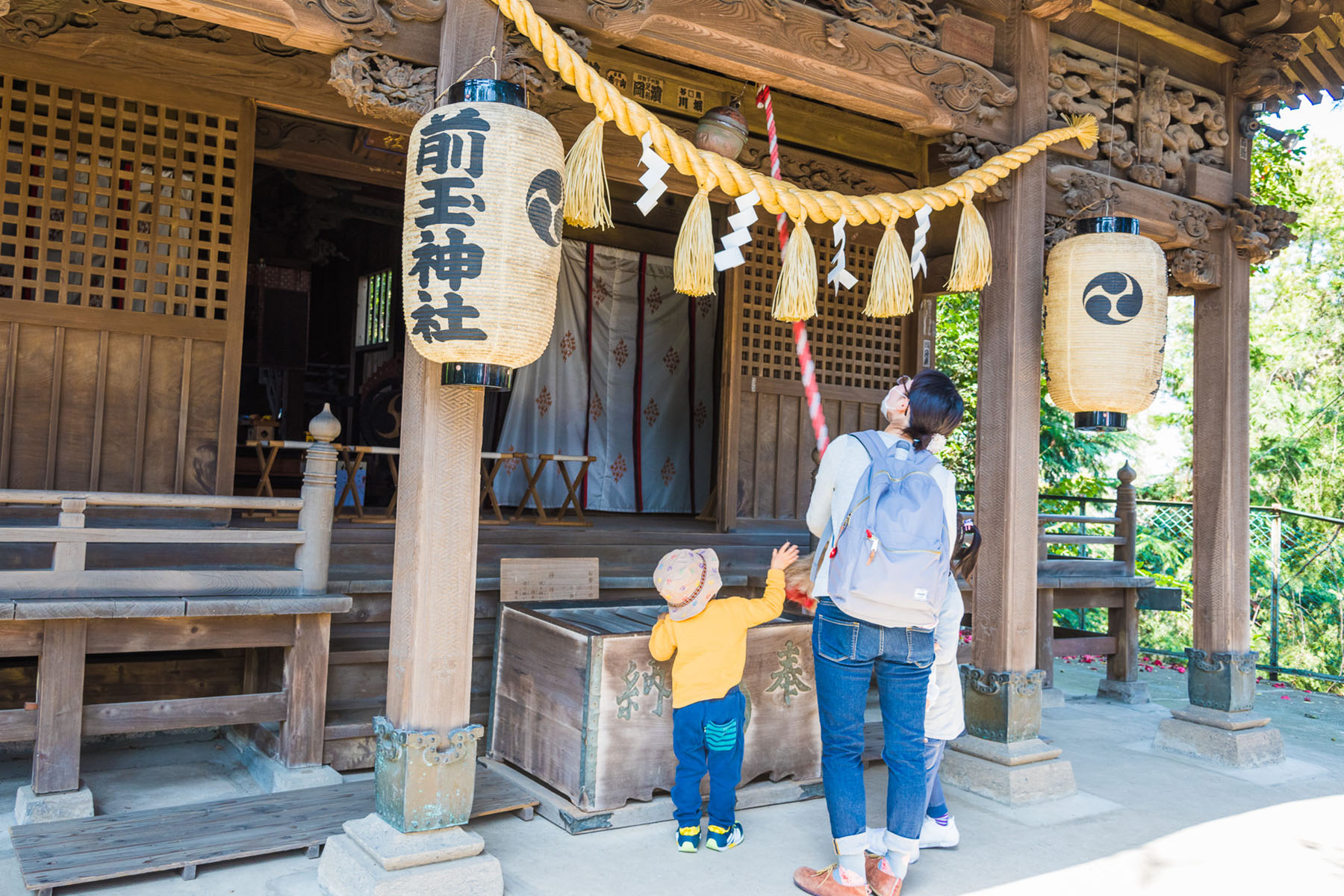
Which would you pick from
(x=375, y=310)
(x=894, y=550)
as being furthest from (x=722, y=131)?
(x=375, y=310)

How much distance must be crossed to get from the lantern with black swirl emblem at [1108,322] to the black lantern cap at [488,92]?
9.30ft

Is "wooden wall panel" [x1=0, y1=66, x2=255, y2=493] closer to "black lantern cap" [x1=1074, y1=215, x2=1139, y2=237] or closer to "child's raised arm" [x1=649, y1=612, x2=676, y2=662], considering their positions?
"child's raised arm" [x1=649, y1=612, x2=676, y2=662]

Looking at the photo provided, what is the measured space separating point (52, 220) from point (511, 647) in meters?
2.99

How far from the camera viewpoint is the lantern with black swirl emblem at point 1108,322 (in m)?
4.37

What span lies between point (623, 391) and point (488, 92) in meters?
5.36

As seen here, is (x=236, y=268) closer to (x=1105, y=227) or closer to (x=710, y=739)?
(x=710, y=739)

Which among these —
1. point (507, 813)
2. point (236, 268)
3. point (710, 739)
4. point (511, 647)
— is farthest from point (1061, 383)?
point (236, 268)

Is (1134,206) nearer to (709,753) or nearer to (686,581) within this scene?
(686,581)

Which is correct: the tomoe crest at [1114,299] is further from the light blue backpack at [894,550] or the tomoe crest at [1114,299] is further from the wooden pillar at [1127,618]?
the wooden pillar at [1127,618]

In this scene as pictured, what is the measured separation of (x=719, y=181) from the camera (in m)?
3.54

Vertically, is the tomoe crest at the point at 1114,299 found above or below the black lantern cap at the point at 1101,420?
above

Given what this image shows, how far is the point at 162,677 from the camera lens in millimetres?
4566

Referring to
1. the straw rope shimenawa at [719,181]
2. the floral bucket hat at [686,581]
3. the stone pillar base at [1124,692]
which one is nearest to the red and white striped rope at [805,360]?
the straw rope shimenawa at [719,181]

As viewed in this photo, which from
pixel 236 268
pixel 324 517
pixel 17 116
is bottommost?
pixel 324 517
